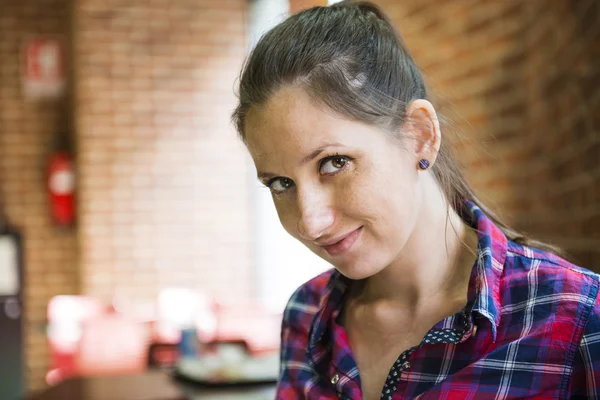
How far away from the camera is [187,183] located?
16.9 ft

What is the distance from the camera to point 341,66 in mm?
1115

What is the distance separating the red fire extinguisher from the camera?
18.5 ft

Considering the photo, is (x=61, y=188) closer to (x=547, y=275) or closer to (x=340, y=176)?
(x=340, y=176)

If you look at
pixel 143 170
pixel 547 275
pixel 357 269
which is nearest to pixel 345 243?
pixel 357 269

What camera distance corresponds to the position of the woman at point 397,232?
1.03m

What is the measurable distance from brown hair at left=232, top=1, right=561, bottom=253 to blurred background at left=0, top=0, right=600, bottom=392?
5.20ft

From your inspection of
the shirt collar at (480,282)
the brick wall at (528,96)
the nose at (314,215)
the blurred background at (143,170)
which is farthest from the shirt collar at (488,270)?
the blurred background at (143,170)

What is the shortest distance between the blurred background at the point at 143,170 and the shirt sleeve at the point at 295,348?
1471mm

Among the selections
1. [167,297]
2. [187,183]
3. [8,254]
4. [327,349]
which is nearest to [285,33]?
[327,349]

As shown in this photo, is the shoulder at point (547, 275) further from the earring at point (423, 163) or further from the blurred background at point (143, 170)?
the blurred background at point (143, 170)

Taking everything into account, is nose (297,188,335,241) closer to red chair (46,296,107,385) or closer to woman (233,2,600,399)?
woman (233,2,600,399)

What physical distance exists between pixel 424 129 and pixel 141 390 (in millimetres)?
1706

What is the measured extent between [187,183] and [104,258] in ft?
2.47

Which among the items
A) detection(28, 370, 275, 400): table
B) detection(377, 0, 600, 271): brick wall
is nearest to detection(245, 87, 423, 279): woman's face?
detection(377, 0, 600, 271): brick wall
